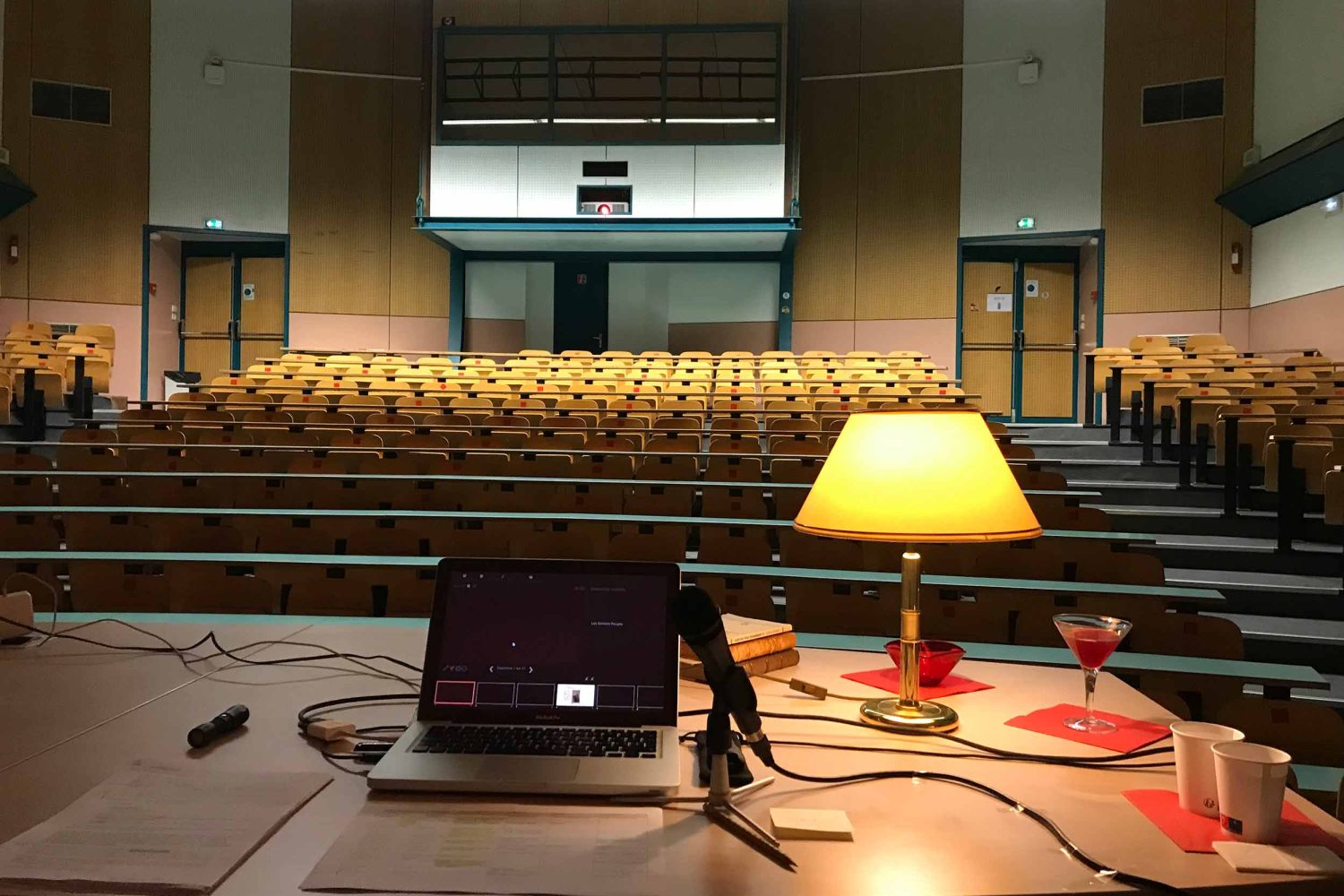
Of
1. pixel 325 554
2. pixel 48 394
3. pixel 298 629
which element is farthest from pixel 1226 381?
pixel 48 394

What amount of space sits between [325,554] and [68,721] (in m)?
2.67

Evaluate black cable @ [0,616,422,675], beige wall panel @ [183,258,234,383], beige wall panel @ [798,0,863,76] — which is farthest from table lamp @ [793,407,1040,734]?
beige wall panel @ [183,258,234,383]

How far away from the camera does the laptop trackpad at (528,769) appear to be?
3.70ft

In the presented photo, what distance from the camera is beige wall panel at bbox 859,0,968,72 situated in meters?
10.3

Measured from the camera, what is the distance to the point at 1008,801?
112cm

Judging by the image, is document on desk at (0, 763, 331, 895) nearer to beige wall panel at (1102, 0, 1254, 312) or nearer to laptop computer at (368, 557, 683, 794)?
laptop computer at (368, 557, 683, 794)

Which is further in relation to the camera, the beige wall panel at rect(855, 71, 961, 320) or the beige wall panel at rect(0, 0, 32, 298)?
the beige wall panel at rect(855, 71, 961, 320)

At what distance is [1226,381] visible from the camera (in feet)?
22.1

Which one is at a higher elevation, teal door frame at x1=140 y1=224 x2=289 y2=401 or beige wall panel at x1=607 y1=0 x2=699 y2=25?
beige wall panel at x1=607 y1=0 x2=699 y2=25

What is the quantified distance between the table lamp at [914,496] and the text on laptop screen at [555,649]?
0.29 meters

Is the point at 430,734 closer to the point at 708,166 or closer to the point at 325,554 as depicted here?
the point at 325,554

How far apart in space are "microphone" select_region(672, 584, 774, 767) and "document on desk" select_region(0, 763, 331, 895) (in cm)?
49

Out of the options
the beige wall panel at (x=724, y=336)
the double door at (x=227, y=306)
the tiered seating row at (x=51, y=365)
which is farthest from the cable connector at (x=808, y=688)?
the double door at (x=227, y=306)

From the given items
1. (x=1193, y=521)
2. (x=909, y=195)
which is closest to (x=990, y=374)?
(x=909, y=195)
